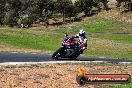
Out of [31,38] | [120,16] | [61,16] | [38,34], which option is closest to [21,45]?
[31,38]

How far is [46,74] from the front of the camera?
22156 millimetres

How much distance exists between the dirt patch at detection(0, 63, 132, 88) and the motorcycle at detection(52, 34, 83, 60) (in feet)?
11.9

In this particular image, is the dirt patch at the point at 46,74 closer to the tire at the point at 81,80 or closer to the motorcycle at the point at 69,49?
the tire at the point at 81,80

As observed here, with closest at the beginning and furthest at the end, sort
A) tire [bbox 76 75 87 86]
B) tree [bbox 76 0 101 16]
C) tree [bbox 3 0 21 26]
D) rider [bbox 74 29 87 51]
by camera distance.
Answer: tire [bbox 76 75 87 86], rider [bbox 74 29 87 51], tree [bbox 3 0 21 26], tree [bbox 76 0 101 16]

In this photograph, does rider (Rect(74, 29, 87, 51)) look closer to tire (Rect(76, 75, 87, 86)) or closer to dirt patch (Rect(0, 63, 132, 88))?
dirt patch (Rect(0, 63, 132, 88))

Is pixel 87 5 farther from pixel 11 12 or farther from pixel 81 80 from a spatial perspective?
pixel 81 80

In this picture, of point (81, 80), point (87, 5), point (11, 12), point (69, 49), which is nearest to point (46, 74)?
point (81, 80)

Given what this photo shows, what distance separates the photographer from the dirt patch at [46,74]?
1973cm

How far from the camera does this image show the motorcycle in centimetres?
2979

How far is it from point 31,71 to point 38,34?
29297mm

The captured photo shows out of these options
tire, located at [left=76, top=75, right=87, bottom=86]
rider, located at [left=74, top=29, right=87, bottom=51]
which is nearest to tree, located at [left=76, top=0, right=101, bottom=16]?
rider, located at [left=74, top=29, right=87, bottom=51]

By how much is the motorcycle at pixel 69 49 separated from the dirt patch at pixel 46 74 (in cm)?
363

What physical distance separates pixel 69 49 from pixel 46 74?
27.2 feet

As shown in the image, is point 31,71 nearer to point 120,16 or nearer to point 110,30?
point 110,30
